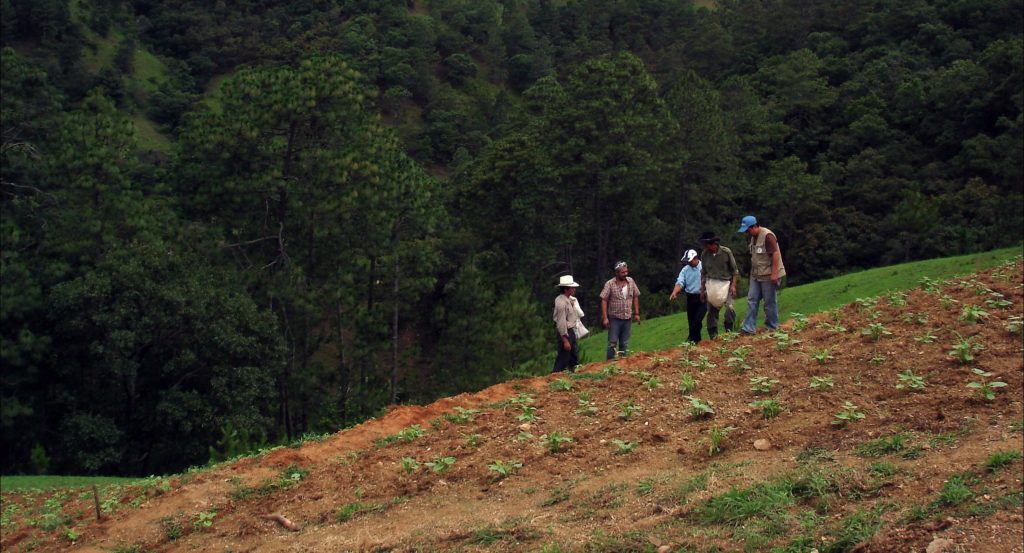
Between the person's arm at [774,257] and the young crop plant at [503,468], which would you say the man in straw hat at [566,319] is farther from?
the young crop plant at [503,468]

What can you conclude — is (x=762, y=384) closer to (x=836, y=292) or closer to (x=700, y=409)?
(x=700, y=409)

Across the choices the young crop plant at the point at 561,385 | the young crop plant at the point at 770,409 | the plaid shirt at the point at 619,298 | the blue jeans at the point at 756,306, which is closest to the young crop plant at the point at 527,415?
the young crop plant at the point at 561,385

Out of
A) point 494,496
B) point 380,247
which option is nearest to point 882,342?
point 494,496

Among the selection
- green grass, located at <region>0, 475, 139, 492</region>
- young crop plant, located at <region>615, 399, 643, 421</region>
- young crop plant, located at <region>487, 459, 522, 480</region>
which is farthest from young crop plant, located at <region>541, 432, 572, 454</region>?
green grass, located at <region>0, 475, 139, 492</region>

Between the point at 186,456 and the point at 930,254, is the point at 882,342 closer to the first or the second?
the point at 186,456

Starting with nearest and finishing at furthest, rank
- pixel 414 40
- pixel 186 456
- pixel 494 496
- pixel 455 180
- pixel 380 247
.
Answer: pixel 494 496, pixel 186 456, pixel 380 247, pixel 455 180, pixel 414 40

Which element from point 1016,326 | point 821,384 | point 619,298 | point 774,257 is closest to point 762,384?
point 821,384

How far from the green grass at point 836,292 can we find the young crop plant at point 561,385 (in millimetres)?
7785

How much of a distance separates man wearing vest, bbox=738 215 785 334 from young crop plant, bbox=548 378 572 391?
289 centimetres

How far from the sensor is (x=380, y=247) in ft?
87.6

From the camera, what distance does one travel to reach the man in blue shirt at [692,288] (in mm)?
11961

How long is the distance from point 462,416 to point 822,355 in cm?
364

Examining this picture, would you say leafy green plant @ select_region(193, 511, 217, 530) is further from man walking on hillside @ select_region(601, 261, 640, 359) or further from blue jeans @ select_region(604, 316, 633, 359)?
blue jeans @ select_region(604, 316, 633, 359)

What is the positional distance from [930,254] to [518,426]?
31640 mm
